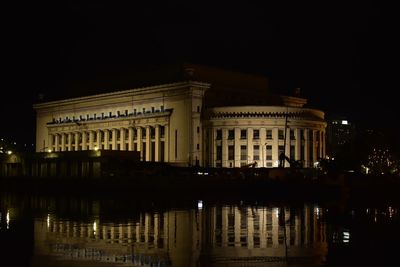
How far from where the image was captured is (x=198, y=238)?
101 feet

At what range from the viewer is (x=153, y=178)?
82.6m

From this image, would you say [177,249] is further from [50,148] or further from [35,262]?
[50,148]

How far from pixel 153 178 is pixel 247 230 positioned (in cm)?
4935

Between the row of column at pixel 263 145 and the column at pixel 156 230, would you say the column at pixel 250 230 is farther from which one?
the row of column at pixel 263 145

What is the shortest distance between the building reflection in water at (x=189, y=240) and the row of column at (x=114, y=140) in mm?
79171

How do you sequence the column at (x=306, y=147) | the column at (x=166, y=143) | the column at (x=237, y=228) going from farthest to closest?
the column at (x=166, y=143)
the column at (x=306, y=147)
the column at (x=237, y=228)

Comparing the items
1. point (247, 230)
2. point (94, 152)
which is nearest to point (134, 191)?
point (94, 152)

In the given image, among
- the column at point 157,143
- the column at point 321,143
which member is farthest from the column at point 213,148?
the column at point 321,143

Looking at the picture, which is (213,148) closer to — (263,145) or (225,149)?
(225,149)

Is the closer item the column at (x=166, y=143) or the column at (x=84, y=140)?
the column at (x=166, y=143)

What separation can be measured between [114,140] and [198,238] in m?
103

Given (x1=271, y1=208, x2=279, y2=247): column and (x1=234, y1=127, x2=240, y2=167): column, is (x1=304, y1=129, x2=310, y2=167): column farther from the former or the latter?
(x1=271, y1=208, x2=279, y2=247): column

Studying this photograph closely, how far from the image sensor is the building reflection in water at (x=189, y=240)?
24.3 meters

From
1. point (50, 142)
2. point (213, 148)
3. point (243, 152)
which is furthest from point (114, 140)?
point (243, 152)
